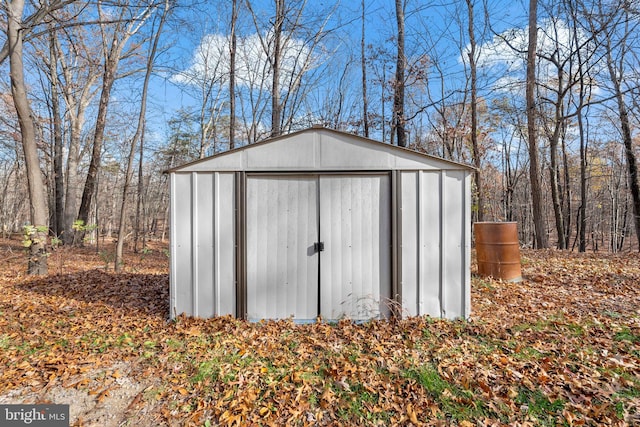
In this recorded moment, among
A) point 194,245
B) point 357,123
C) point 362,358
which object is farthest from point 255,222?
point 357,123

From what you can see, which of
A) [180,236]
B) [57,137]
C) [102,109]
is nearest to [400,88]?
[180,236]

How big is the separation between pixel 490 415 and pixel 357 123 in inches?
A: 418

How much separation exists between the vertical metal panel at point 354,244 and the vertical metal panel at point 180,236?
6.49 ft

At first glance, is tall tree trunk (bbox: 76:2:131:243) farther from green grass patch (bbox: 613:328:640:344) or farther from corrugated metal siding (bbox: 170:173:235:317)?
green grass patch (bbox: 613:328:640:344)

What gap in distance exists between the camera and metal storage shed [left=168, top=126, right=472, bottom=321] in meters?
3.96

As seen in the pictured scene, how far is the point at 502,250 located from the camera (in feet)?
18.9

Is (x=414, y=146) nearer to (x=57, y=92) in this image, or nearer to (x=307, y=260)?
(x=307, y=260)

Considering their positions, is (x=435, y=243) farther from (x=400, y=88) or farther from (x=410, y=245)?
(x=400, y=88)

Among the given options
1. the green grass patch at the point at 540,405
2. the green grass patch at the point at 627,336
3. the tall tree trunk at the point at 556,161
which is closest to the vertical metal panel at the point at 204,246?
the green grass patch at the point at 540,405

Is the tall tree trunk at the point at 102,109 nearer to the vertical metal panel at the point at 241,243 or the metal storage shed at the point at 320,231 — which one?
the metal storage shed at the point at 320,231

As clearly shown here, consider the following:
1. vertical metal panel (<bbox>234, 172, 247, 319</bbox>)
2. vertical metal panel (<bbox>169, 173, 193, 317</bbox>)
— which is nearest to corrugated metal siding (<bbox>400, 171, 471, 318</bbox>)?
vertical metal panel (<bbox>234, 172, 247, 319</bbox>)

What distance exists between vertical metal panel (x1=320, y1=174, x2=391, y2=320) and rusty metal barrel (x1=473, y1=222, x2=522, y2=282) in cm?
322

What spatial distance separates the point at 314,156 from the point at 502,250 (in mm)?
4657

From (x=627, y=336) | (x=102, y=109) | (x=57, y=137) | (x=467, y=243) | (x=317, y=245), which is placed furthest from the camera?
(x=57, y=137)
